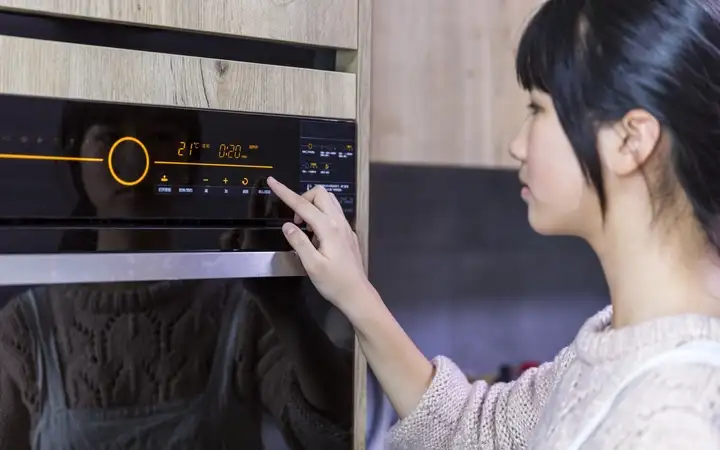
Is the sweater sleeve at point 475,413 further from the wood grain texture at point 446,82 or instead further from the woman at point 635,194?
the wood grain texture at point 446,82

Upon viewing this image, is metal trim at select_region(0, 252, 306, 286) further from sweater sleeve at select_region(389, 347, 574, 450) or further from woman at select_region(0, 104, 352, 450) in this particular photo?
sweater sleeve at select_region(389, 347, 574, 450)

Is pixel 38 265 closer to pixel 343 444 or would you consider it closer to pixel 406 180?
pixel 343 444

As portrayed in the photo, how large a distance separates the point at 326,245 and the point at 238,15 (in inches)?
10.3

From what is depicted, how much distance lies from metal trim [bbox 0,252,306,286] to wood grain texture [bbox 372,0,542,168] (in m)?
0.28

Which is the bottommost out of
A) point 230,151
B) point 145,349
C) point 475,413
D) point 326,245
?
point 475,413

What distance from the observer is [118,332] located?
2.58 feet

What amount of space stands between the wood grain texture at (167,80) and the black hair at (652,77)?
31 cm

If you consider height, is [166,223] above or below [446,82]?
below

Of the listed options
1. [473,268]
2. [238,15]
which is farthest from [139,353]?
[473,268]

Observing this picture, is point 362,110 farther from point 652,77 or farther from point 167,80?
point 652,77

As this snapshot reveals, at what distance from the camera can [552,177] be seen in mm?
688

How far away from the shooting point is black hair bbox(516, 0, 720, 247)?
0.62m

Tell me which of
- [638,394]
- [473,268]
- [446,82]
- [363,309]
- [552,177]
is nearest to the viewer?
[638,394]

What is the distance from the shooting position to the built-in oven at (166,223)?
0.73m
